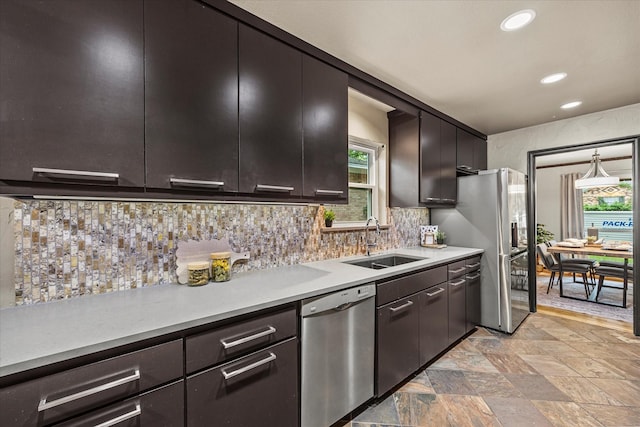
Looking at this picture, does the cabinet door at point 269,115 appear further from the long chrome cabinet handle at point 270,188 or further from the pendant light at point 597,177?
the pendant light at point 597,177

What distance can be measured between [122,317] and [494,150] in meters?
4.71

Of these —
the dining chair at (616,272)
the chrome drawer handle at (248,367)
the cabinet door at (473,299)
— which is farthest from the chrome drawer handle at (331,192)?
the dining chair at (616,272)

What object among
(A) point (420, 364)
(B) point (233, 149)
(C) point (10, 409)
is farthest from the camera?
(A) point (420, 364)

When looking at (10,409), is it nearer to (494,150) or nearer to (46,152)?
(46,152)

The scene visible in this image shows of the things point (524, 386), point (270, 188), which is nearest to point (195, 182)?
point (270, 188)

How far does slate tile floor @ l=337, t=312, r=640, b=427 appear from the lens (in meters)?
1.80

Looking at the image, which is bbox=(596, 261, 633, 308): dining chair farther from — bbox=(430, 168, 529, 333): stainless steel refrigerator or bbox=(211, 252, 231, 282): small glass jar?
bbox=(211, 252, 231, 282): small glass jar

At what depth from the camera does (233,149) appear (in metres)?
1.49

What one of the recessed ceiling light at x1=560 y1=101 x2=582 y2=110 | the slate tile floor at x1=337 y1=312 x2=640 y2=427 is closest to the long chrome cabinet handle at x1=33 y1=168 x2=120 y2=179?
the slate tile floor at x1=337 y1=312 x2=640 y2=427

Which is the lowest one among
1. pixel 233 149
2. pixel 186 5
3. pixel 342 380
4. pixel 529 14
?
pixel 342 380

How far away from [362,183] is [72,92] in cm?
237

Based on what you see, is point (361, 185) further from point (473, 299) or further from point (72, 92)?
point (72, 92)

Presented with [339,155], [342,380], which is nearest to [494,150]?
[339,155]

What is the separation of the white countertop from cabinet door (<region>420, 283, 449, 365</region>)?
76 cm
